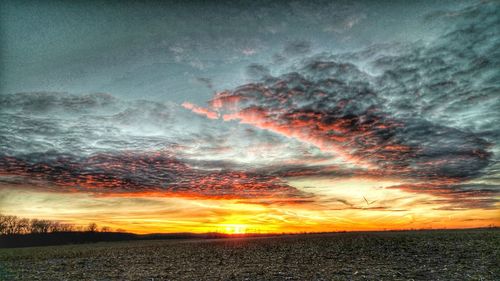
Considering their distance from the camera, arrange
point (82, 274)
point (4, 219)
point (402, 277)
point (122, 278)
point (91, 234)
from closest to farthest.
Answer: point (402, 277) < point (122, 278) < point (82, 274) < point (4, 219) < point (91, 234)

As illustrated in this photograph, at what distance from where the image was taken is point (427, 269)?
2902 cm

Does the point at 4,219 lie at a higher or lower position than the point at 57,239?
higher

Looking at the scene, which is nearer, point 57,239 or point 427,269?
point 427,269

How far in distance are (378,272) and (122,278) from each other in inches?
946

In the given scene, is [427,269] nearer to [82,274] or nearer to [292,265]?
[292,265]

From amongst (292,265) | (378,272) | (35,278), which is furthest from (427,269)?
(35,278)

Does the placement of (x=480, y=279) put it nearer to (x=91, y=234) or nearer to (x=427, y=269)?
(x=427, y=269)

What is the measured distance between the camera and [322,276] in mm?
27062

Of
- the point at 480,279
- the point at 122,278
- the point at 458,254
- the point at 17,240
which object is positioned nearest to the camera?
the point at 480,279

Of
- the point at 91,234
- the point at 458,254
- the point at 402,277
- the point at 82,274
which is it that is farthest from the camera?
the point at 91,234

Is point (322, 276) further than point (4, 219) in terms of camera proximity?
No

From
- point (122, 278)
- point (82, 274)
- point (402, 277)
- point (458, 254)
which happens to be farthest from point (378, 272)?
point (82, 274)

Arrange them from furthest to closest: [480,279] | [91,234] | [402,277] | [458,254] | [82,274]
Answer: [91,234]
[458,254]
[82,274]
[402,277]
[480,279]

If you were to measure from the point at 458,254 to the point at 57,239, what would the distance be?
171925 mm
